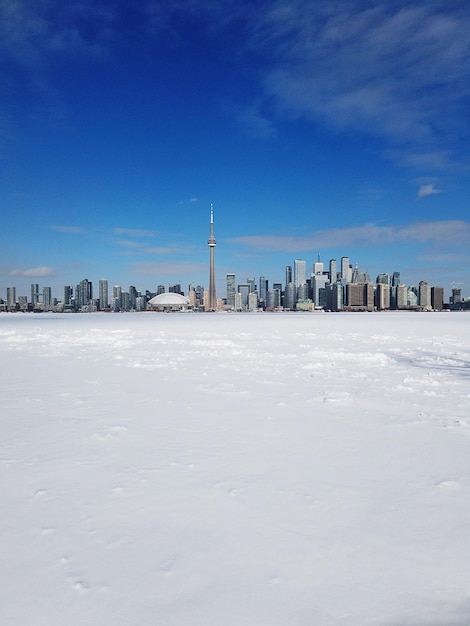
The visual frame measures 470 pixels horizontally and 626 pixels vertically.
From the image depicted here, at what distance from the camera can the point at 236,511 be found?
445 cm

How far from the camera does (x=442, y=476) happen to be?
17.4 feet

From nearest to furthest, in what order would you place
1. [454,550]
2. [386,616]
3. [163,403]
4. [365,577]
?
[386,616] → [365,577] → [454,550] → [163,403]

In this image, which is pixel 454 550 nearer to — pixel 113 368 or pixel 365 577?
pixel 365 577

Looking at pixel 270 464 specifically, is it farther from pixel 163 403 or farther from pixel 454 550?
pixel 163 403

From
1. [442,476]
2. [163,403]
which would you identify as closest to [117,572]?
[442,476]

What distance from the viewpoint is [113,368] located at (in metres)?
15.1

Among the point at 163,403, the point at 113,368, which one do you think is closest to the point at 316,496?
the point at 163,403

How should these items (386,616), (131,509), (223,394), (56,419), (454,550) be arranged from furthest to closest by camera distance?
(223,394) → (56,419) → (131,509) → (454,550) → (386,616)

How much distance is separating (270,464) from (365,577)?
2462 millimetres

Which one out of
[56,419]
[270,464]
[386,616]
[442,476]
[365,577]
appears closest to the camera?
[386,616]

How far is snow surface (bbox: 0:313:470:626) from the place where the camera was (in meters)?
3.13

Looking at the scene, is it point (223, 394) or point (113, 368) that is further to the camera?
point (113, 368)

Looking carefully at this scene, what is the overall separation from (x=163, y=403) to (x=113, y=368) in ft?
20.6

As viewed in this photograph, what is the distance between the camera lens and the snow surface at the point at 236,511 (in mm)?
3133
